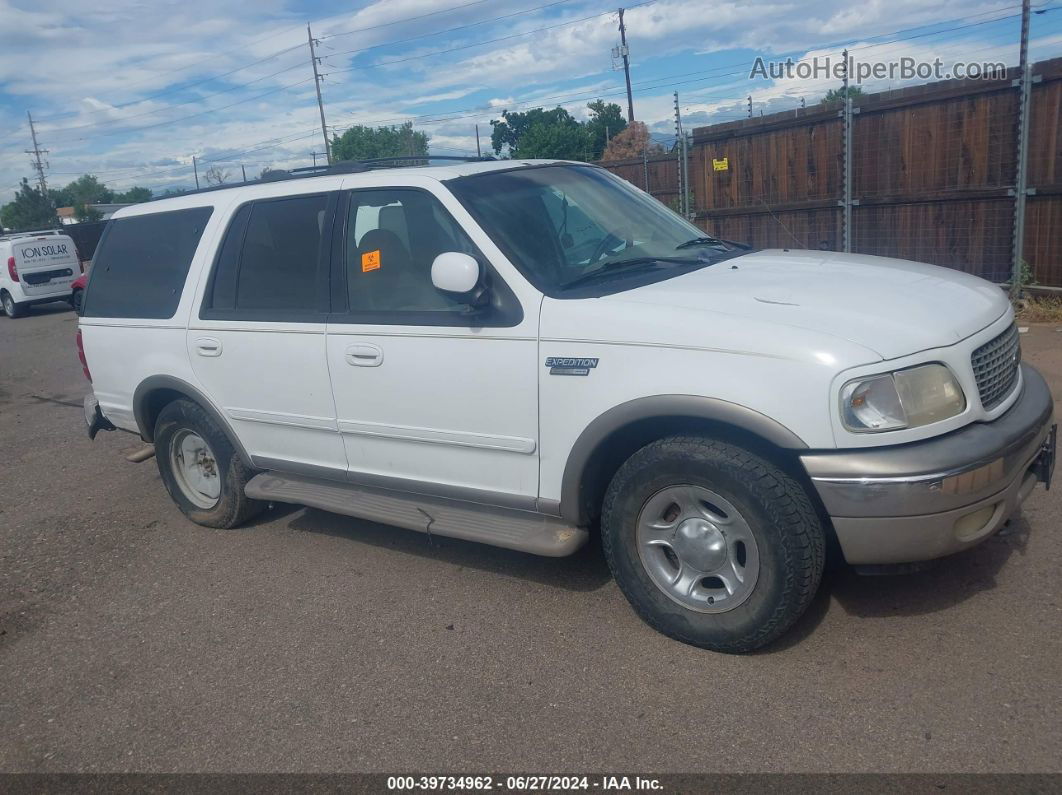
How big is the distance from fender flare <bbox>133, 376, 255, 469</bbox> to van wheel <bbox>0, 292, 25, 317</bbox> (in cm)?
1915

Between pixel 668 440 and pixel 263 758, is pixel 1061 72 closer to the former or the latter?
pixel 668 440

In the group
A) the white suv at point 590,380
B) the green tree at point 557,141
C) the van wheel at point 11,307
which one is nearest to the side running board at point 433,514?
the white suv at point 590,380

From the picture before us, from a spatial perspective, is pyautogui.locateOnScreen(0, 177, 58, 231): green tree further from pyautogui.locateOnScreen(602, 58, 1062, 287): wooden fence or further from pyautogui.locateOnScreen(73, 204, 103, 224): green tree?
pyautogui.locateOnScreen(602, 58, 1062, 287): wooden fence

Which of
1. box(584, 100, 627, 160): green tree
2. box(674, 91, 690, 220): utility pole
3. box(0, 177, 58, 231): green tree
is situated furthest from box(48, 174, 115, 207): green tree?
box(674, 91, 690, 220): utility pole

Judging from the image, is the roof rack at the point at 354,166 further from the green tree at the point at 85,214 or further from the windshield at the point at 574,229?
the green tree at the point at 85,214

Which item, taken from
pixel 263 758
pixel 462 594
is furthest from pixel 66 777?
pixel 462 594

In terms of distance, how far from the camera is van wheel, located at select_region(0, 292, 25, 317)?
2216cm

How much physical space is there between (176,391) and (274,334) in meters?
1.11

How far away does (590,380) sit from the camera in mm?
3738

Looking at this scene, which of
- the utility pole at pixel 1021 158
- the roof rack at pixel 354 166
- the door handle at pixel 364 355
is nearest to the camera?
the door handle at pixel 364 355

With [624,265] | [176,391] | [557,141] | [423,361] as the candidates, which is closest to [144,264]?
[176,391]

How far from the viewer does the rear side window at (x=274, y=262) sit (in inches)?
188

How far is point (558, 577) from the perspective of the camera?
456 cm

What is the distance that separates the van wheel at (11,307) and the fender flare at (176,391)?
19.1 metres
